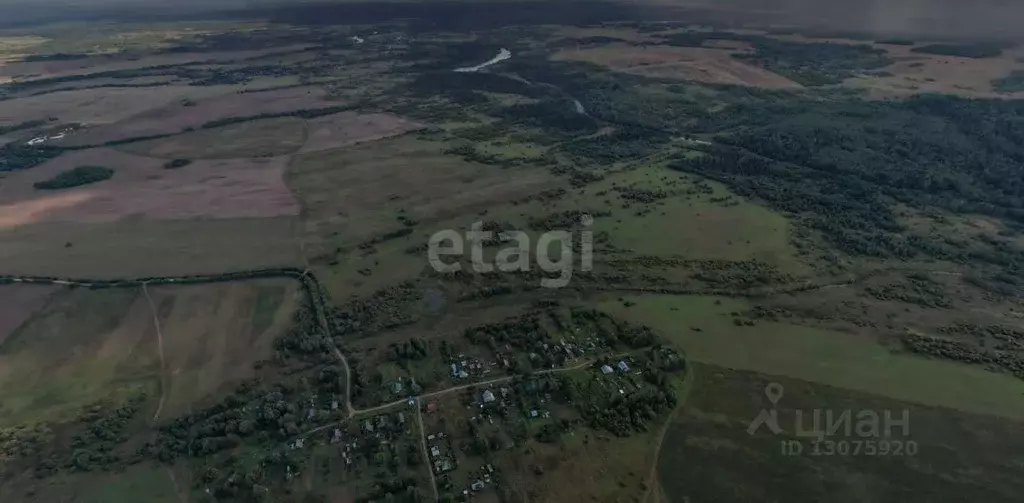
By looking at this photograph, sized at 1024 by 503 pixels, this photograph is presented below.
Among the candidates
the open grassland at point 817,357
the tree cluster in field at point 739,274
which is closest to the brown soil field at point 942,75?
the tree cluster in field at point 739,274

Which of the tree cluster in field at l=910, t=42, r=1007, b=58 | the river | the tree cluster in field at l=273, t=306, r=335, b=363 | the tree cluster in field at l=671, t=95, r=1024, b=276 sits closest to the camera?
the tree cluster in field at l=273, t=306, r=335, b=363

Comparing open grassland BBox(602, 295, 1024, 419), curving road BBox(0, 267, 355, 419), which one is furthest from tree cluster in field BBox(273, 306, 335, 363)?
open grassland BBox(602, 295, 1024, 419)

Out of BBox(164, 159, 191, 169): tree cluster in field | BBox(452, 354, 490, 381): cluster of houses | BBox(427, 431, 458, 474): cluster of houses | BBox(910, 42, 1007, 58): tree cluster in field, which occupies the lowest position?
BBox(427, 431, 458, 474): cluster of houses

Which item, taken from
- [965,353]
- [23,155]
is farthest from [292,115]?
[965,353]

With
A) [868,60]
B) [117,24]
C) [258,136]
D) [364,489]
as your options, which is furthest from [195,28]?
[364,489]

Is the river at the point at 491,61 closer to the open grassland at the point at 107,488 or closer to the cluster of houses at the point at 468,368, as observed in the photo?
the cluster of houses at the point at 468,368

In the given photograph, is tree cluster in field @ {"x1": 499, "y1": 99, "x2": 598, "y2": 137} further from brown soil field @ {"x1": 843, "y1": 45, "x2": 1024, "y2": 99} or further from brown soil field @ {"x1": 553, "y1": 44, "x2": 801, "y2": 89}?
brown soil field @ {"x1": 843, "y1": 45, "x2": 1024, "y2": 99}
